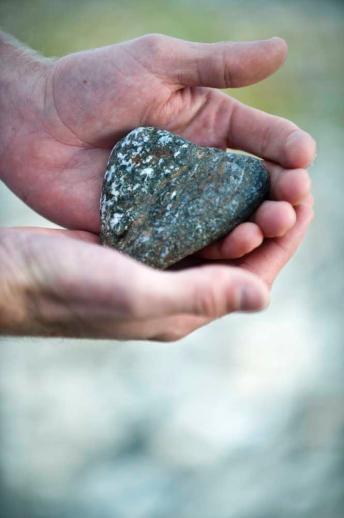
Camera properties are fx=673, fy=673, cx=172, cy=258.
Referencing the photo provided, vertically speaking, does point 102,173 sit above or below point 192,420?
above

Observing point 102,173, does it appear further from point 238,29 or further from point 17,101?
point 238,29

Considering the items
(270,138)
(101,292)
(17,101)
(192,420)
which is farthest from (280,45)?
(192,420)

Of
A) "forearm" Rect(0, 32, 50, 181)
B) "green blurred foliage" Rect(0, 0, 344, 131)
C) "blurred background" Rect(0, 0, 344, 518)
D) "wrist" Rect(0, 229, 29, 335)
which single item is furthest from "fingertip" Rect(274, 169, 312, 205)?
"green blurred foliage" Rect(0, 0, 344, 131)

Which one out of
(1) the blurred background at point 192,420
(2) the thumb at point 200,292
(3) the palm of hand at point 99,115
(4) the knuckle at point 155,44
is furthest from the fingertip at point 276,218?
(1) the blurred background at point 192,420

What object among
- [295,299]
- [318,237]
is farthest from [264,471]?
[318,237]

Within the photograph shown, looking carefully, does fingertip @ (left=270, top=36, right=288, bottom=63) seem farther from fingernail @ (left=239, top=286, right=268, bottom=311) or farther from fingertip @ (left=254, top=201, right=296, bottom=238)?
fingernail @ (left=239, top=286, right=268, bottom=311)

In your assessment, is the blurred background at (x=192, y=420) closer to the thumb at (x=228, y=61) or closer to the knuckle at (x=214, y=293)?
the thumb at (x=228, y=61)
